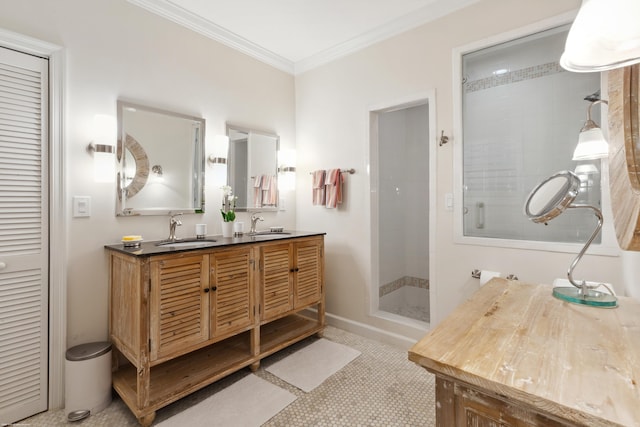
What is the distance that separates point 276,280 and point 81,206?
1408mm

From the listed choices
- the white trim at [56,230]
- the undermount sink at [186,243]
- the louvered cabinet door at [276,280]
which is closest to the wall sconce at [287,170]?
the louvered cabinet door at [276,280]

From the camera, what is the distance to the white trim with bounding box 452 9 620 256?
174 cm

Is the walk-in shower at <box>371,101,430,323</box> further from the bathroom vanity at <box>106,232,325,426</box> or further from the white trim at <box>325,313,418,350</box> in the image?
the bathroom vanity at <box>106,232,325,426</box>

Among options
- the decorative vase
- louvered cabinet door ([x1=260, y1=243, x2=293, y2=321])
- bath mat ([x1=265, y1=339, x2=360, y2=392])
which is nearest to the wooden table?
bath mat ([x1=265, y1=339, x2=360, y2=392])

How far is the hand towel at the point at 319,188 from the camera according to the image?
3010 millimetres

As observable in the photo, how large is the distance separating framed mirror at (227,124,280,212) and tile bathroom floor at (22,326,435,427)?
4.78 ft

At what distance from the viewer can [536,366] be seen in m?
0.71

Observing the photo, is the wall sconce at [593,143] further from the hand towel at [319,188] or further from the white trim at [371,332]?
the hand towel at [319,188]

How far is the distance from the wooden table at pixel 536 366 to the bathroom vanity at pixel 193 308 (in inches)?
59.3

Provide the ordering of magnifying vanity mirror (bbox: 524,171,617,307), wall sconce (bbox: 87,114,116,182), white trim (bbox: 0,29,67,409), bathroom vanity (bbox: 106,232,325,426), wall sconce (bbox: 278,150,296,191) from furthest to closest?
wall sconce (bbox: 278,150,296,191) → wall sconce (bbox: 87,114,116,182) → white trim (bbox: 0,29,67,409) → bathroom vanity (bbox: 106,232,325,426) → magnifying vanity mirror (bbox: 524,171,617,307)

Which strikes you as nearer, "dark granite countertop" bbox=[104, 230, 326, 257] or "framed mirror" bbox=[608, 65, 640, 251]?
"framed mirror" bbox=[608, 65, 640, 251]

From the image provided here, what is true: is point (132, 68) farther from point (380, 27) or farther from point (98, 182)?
point (380, 27)

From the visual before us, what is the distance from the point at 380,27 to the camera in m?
2.62

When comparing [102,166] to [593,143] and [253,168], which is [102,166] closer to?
[253,168]
